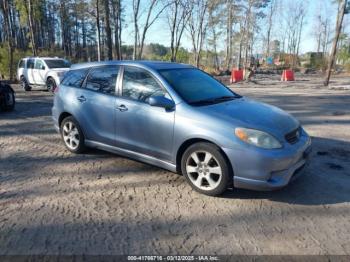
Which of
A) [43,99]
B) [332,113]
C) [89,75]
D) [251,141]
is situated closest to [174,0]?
[43,99]

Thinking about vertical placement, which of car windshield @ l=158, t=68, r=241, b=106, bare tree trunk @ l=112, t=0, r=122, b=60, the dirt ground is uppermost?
bare tree trunk @ l=112, t=0, r=122, b=60

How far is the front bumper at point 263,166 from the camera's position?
146 inches

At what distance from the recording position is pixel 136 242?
10.5 ft

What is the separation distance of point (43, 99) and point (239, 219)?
12.2 meters

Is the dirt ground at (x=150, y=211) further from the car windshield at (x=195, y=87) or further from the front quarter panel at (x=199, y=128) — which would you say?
the car windshield at (x=195, y=87)

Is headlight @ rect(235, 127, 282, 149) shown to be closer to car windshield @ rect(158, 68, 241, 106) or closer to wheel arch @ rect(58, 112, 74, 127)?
car windshield @ rect(158, 68, 241, 106)

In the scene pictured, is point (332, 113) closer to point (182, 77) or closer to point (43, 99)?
point (182, 77)

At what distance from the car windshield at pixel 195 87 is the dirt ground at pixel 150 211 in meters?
1.23

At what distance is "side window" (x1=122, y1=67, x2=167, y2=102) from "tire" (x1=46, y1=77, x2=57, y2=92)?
11.8 metres

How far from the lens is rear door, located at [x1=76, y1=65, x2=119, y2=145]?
5051mm

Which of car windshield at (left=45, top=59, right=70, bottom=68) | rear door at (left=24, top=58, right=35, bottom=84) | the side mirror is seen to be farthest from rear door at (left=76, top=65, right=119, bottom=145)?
rear door at (left=24, top=58, right=35, bottom=84)

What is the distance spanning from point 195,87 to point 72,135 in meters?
2.50

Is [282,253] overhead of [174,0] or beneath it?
beneath

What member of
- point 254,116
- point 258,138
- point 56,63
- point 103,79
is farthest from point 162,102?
point 56,63
